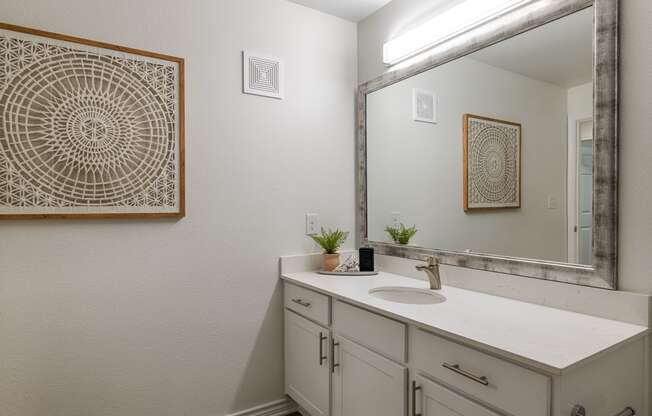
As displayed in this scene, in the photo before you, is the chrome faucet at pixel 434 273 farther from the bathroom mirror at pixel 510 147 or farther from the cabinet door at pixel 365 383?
the cabinet door at pixel 365 383

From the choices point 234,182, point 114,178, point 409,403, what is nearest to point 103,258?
point 114,178

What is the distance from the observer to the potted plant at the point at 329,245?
223cm

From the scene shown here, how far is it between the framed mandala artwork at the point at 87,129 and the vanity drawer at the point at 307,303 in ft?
2.29

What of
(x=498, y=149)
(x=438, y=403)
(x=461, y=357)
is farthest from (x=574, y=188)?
(x=438, y=403)

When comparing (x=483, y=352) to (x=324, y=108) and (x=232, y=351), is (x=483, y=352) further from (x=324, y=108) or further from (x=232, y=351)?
(x=324, y=108)

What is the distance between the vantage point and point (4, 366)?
155cm

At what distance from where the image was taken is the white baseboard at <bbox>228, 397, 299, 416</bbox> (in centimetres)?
211

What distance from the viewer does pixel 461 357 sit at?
1.19m

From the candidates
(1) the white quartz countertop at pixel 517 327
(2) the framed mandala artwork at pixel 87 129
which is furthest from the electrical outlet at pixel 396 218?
(2) the framed mandala artwork at pixel 87 129

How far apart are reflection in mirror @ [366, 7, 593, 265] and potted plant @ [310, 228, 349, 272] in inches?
9.9

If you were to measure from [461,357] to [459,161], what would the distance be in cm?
98

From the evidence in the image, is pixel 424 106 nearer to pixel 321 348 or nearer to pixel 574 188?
pixel 574 188

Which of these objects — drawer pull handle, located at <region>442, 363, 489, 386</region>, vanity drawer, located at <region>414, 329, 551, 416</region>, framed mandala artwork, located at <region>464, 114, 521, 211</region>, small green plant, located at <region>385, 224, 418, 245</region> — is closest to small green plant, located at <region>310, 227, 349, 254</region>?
small green plant, located at <region>385, 224, 418, 245</region>

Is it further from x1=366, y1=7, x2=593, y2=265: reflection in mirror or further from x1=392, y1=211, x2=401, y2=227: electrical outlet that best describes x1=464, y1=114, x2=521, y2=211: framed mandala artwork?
x1=392, y1=211, x2=401, y2=227: electrical outlet
